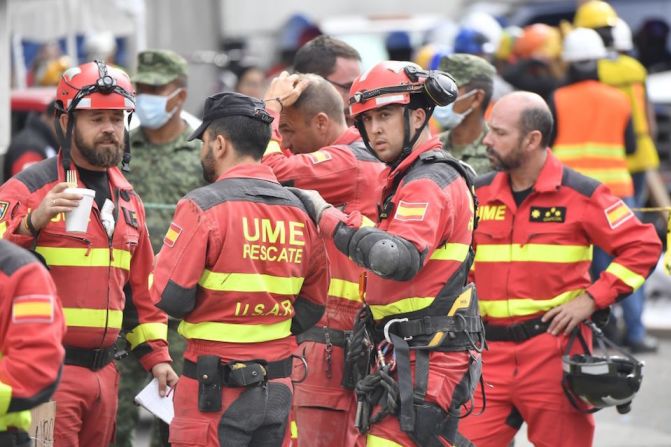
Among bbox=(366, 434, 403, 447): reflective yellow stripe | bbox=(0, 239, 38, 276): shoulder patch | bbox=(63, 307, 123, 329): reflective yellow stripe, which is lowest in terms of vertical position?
bbox=(366, 434, 403, 447): reflective yellow stripe

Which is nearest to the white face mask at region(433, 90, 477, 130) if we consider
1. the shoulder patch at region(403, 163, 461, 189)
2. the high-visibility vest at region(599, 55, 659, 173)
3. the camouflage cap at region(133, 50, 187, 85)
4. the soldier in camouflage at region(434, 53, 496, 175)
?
the soldier in camouflage at region(434, 53, 496, 175)

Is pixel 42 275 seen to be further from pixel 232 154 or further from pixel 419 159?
pixel 419 159

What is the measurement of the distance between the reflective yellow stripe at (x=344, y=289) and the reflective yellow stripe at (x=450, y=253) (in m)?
0.95

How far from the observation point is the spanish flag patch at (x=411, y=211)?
5578 mm

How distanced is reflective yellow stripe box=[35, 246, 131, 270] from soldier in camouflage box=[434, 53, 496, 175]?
9.28 feet

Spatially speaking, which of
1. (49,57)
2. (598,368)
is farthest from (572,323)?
(49,57)

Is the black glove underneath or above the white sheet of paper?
above

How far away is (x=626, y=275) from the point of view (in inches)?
279

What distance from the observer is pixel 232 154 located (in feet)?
19.1

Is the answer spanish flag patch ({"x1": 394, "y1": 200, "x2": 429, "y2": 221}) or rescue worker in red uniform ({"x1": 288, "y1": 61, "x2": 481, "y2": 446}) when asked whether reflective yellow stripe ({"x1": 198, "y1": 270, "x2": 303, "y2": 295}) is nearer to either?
rescue worker in red uniform ({"x1": 288, "y1": 61, "x2": 481, "y2": 446})

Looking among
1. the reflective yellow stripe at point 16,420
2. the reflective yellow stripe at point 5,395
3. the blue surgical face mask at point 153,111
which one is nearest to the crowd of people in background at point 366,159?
the blue surgical face mask at point 153,111

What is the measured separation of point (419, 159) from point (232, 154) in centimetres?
79

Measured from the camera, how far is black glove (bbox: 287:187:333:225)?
5.80 metres

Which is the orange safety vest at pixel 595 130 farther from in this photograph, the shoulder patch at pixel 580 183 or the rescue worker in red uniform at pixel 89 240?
the rescue worker in red uniform at pixel 89 240
